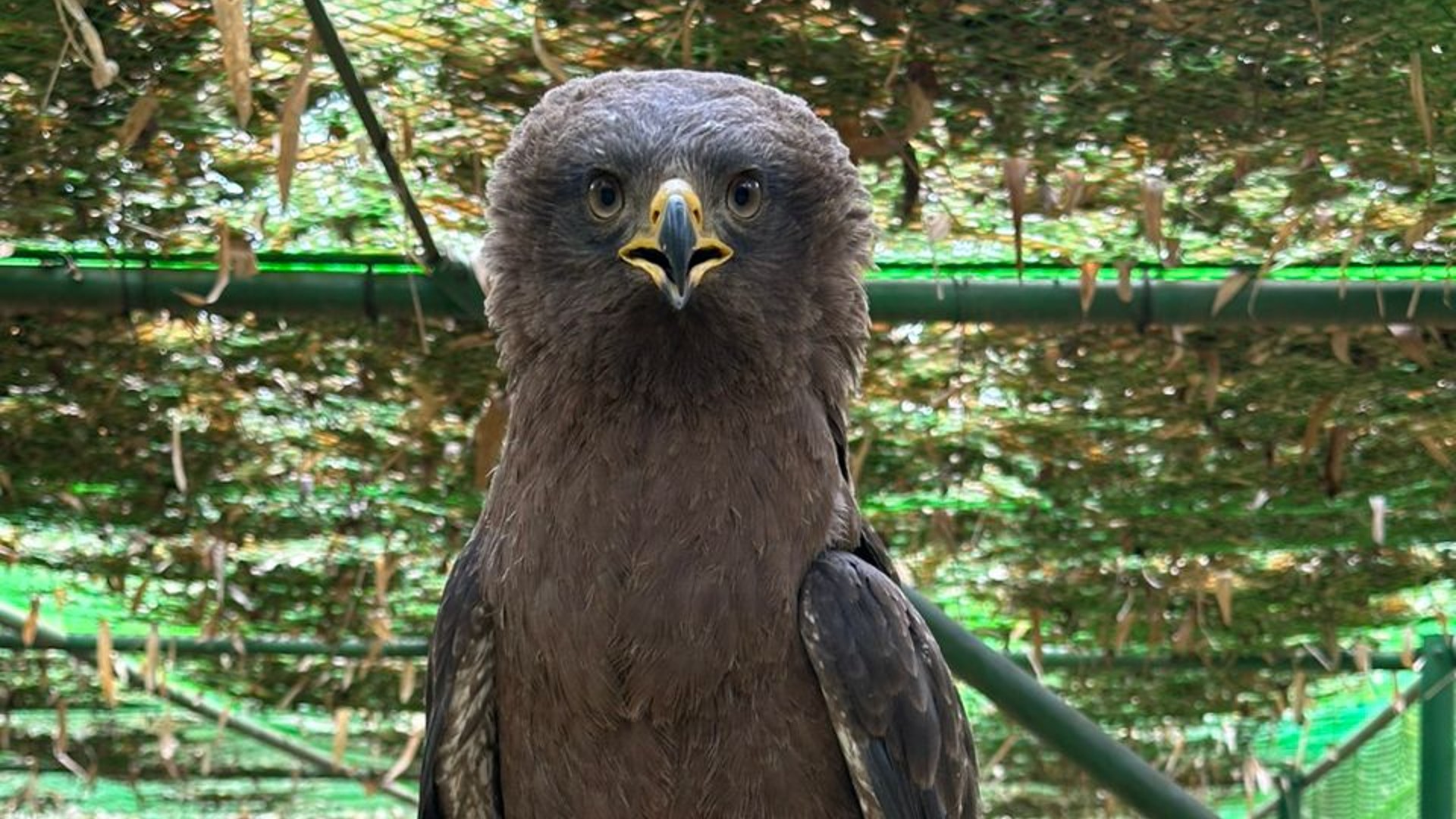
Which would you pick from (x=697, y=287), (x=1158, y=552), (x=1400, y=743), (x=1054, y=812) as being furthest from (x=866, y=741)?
(x=1054, y=812)

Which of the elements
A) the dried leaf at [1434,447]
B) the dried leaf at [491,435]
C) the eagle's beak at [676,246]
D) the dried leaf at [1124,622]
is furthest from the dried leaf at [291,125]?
the dried leaf at [1124,622]

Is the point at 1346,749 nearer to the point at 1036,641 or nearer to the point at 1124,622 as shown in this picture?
the point at 1124,622

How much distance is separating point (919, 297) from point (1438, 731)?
Result: 3084 millimetres

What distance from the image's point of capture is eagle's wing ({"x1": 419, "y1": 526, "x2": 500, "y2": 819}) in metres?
3.04

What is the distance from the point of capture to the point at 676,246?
8.48 ft

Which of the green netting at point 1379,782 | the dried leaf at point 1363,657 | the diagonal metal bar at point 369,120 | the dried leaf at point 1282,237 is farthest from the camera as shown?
the green netting at point 1379,782

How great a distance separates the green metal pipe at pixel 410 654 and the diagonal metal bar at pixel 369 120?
327 centimetres

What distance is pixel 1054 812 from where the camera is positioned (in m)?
10.2

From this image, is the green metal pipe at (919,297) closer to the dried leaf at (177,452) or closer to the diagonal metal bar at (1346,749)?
the dried leaf at (177,452)

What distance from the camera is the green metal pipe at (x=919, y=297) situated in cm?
436

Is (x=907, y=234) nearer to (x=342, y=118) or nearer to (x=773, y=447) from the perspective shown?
(x=342, y=118)

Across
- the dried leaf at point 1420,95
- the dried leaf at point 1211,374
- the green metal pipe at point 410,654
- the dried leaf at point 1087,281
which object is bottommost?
the green metal pipe at point 410,654

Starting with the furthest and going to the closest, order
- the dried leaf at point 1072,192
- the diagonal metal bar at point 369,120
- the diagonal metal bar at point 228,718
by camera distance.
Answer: the diagonal metal bar at point 228,718 < the dried leaf at point 1072,192 < the diagonal metal bar at point 369,120

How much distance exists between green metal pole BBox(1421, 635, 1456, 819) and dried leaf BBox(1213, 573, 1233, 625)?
71 centimetres
